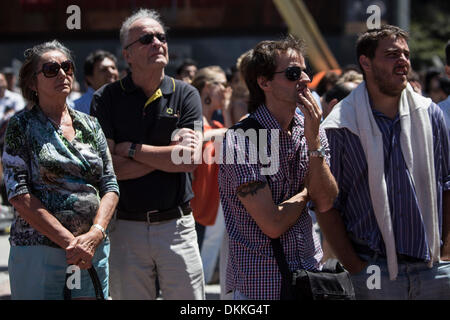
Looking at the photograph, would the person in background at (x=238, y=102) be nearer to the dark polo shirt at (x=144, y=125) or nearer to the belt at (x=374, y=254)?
the dark polo shirt at (x=144, y=125)

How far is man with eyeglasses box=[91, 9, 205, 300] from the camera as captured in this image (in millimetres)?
4699

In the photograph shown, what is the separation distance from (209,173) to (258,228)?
9.03 feet

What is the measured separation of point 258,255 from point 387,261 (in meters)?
0.68

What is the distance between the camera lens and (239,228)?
12.2 ft

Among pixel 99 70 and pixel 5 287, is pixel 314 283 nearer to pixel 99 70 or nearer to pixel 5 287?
pixel 99 70

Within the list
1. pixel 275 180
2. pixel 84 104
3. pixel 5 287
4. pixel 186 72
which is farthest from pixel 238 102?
pixel 275 180

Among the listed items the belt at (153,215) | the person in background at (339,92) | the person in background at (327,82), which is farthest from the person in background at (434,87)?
the belt at (153,215)

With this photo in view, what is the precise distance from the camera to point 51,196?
13.0ft

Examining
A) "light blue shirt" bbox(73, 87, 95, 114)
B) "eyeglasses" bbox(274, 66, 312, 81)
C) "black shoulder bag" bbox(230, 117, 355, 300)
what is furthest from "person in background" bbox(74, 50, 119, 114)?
"black shoulder bag" bbox(230, 117, 355, 300)

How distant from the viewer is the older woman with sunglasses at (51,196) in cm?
392

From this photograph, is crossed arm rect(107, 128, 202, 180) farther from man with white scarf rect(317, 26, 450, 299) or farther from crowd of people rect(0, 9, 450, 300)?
man with white scarf rect(317, 26, 450, 299)

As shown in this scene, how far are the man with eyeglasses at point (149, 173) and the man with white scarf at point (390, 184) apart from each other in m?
1.15
